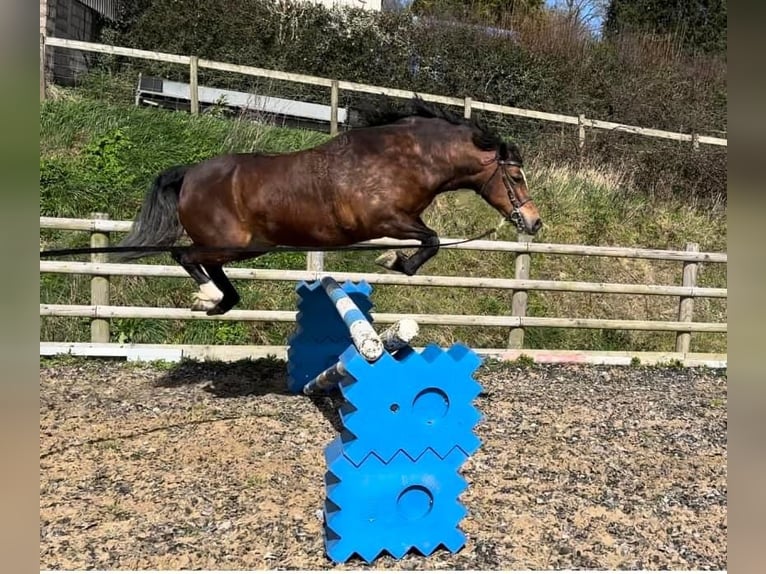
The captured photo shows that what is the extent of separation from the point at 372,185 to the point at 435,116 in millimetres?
565

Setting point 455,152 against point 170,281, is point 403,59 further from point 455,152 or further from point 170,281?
point 455,152

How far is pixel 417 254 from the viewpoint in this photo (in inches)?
146

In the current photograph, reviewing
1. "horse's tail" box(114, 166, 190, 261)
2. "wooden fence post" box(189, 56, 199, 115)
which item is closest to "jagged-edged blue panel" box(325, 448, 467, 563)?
"horse's tail" box(114, 166, 190, 261)

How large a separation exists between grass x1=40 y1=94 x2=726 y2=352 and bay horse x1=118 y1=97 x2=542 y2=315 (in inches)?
145

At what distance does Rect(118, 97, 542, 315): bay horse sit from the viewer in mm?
3562

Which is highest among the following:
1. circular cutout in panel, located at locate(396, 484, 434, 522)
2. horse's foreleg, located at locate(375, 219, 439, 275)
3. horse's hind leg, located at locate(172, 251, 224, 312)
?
horse's foreleg, located at locate(375, 219, 439, 275)

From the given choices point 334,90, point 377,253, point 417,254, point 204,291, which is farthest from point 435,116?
point 334,90

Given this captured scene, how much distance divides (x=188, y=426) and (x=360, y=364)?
2.34 metres

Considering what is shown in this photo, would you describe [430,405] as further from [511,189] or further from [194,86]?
[194,86]

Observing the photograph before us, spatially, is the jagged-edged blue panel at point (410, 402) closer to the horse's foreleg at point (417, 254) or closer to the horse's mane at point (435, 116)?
the horse's foreleg at point (417, 254)

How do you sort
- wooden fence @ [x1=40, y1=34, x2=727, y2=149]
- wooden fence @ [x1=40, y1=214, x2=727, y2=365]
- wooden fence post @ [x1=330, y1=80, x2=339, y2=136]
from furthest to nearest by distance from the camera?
wooden fence post @ [x1=330, y1=80, x2=339, y2=136] < wooden fence @ [x1=40, y1=34, x2=727, y2=149] < wooden fence @ [x1=40, y1=214, x2=727, y2=365]

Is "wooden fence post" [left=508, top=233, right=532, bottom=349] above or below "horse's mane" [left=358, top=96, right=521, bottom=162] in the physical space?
below

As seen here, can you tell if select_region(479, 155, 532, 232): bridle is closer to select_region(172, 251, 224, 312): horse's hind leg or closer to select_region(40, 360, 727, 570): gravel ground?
select_region(40, 360, 727, 570): gravel ground

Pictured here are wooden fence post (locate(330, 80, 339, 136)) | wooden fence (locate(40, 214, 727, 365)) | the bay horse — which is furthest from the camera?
wooden fence post (locate(330, 80, 339, 136))
